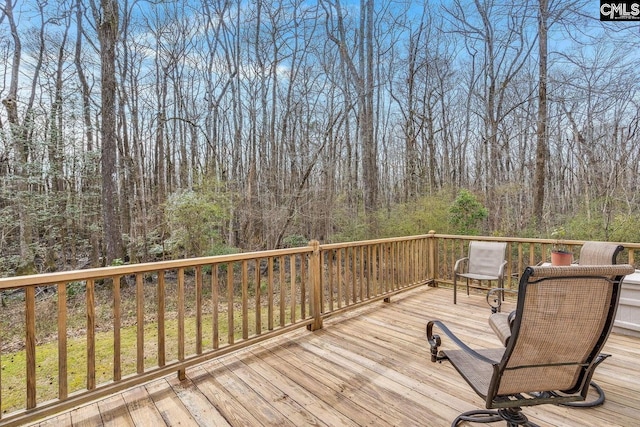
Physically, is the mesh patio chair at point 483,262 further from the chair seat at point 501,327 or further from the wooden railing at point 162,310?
the chair seat at point 501,327

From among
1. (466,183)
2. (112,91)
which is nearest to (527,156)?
(466,183)

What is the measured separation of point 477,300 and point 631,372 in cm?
207

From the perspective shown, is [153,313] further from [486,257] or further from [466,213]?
[466,213]

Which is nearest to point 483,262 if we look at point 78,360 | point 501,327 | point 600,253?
point 600,253

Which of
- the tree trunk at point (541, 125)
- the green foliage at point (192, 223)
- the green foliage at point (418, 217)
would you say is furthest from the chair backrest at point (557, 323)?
the green foliage at point (192, 223)

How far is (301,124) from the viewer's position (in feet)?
30.1

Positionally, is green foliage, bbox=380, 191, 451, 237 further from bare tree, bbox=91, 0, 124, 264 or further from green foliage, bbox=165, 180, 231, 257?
bare tree, bbox=91, 0, 124, 264

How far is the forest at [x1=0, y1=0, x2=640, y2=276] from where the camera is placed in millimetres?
6516

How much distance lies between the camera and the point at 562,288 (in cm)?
130

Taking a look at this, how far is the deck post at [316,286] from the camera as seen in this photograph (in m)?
3.34

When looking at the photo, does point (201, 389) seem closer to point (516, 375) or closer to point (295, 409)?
point (295, 409)

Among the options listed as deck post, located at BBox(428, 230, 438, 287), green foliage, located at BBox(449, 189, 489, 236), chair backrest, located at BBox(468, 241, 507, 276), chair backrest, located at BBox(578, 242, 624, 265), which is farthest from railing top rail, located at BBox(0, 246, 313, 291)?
green foliage, located at BBox(449, 189, 489, 236)

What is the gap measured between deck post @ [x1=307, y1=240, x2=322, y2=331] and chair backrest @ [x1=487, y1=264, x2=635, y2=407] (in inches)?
84.6

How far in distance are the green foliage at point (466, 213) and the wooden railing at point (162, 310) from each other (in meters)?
0.47
